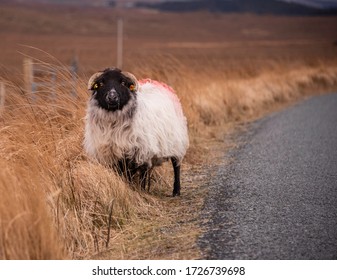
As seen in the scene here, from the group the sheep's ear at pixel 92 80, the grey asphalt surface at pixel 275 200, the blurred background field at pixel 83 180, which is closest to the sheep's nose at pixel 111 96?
the sheep's ear at pixel 92 80

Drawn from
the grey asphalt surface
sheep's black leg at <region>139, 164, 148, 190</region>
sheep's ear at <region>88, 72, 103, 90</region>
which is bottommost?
the grey asphalt surface

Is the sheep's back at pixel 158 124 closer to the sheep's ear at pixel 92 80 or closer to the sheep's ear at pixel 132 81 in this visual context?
the sheep's ear at pixel 132 81

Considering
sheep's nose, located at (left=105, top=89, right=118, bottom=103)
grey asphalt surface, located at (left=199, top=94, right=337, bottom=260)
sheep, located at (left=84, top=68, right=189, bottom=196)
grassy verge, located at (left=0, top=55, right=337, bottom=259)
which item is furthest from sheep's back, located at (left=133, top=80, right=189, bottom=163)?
grey asphalt surface, located at (left=199, top=94, right=337, bottom=260)

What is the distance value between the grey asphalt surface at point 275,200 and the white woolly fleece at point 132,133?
834 mm

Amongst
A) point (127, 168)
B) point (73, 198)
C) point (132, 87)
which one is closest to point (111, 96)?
point (132, 87)

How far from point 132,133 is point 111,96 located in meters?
0.48

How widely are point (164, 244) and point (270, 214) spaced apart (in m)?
1.20

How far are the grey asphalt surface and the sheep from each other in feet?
2.82

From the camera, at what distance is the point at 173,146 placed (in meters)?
6.41

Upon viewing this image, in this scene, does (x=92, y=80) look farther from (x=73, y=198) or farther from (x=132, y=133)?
(x=73, y=198)

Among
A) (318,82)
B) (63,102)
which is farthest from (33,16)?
(63,102)

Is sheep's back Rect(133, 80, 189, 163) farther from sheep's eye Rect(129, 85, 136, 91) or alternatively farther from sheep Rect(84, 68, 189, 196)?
sheep's eye Rect(129, 85, 136, 91)

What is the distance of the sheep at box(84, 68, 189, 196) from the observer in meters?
5.94

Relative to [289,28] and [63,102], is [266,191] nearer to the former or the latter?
[63,102]
